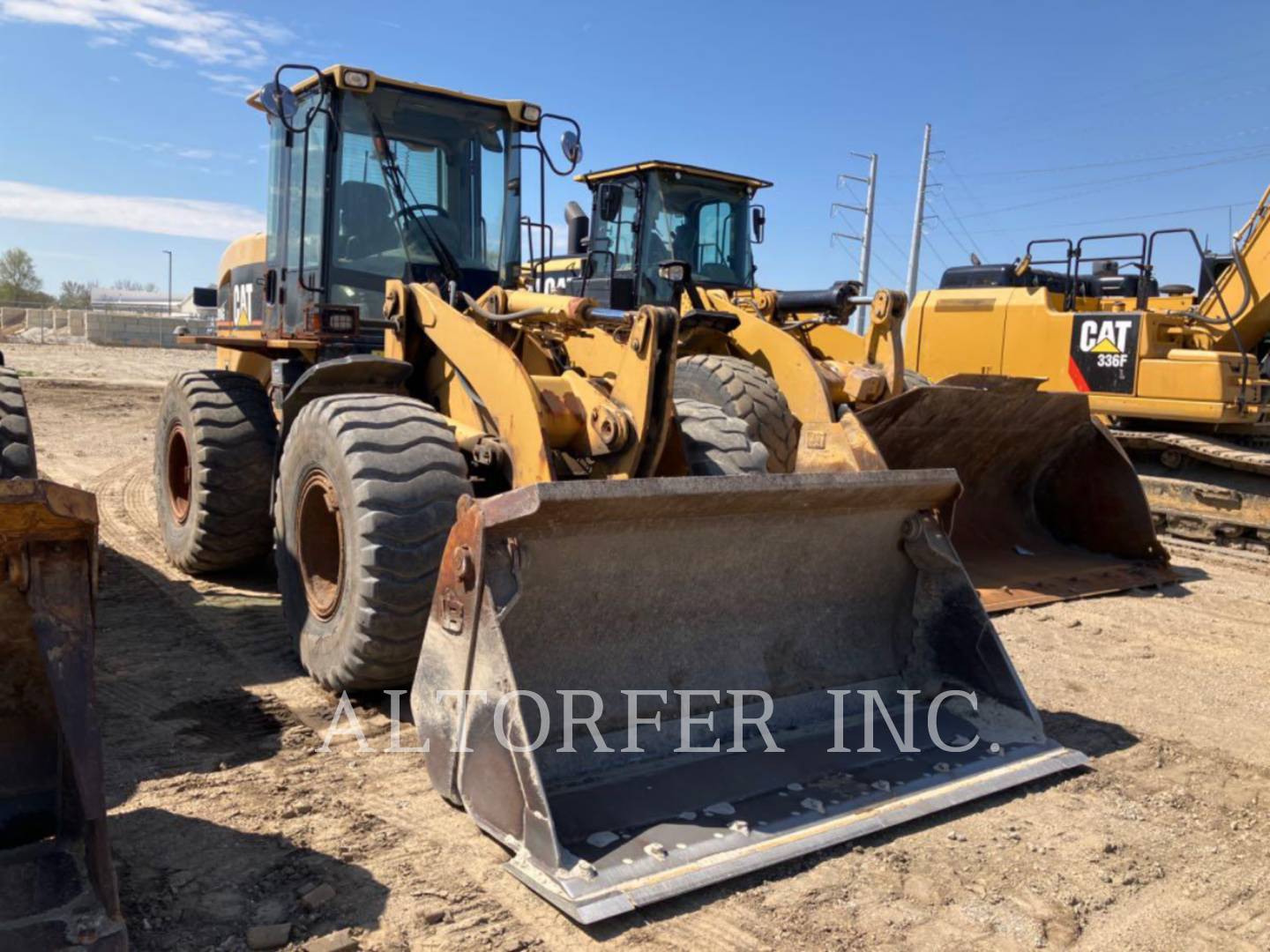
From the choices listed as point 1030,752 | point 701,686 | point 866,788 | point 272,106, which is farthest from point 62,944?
point 272,106

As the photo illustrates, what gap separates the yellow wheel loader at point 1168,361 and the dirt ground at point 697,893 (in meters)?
4.04

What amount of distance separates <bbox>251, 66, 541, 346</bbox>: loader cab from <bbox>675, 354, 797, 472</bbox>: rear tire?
135 cm

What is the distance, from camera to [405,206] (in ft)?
19.6

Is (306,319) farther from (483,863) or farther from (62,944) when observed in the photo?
(62,944)

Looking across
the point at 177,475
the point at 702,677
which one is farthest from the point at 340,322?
the point at 702,677

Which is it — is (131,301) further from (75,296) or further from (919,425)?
(919,425)

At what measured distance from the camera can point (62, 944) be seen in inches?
94.0

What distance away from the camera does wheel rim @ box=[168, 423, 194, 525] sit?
685 centimetres

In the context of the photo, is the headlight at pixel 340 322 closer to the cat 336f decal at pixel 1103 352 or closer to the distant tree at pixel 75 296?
the cat 336f decal at pixel 1103 352

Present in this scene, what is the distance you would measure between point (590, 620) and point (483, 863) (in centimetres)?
87

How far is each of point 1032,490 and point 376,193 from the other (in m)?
5.08

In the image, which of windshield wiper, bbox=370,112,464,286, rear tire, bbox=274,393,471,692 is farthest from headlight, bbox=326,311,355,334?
rear tire, bbox=274,393,471,692

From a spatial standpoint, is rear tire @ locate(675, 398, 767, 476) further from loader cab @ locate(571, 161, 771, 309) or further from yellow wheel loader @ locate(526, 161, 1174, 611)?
loader cab @ locate(571, 161, 771, 309)

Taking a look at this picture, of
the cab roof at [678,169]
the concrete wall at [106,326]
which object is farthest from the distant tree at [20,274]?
the cab roof at [678,169]
